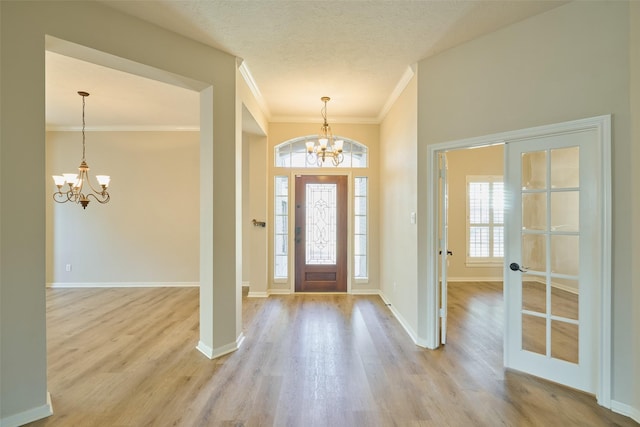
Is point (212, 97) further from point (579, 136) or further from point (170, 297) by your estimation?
point (170, 297)

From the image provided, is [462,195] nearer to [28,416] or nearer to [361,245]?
[361,245]

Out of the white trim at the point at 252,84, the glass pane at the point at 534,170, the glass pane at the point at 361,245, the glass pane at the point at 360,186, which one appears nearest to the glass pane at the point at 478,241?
the glass pane at the point at 361,245

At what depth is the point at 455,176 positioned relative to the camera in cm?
635

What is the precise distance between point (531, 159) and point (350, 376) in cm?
252

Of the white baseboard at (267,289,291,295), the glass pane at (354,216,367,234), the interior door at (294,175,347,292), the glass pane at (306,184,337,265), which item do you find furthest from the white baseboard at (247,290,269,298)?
the glass pane at (354,216,367,234)

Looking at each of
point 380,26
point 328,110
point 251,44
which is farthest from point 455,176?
point 251,44

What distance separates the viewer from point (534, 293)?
258 centimetres

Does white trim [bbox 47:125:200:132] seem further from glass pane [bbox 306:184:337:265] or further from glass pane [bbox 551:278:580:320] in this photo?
glass pane [bbox 551:278:580:320]

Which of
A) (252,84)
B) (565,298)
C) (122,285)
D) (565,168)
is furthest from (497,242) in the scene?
(122,285)

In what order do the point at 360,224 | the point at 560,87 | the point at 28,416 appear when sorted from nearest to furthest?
the point at 28,416 → the point at 560,87 → the point at 360,224

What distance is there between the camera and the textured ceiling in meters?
2.37

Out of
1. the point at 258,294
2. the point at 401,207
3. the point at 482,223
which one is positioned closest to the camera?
the point at 401,207

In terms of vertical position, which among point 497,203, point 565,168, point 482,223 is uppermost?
point 565,168

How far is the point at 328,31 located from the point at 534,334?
3.32 m
